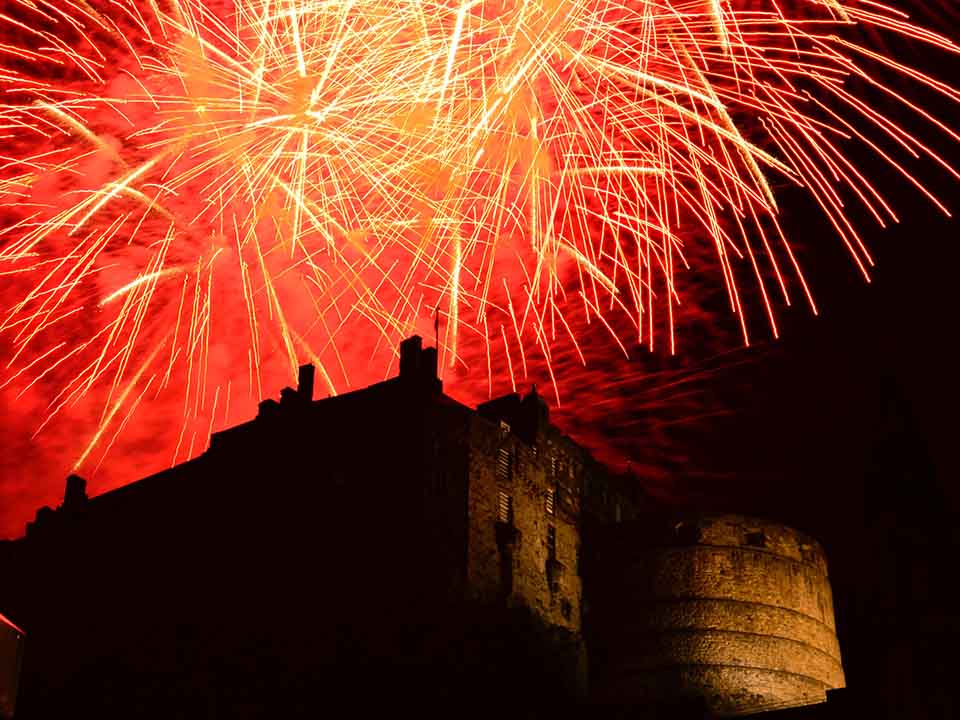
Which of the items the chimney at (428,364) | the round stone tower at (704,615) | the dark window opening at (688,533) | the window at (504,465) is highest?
the chimney at (428,364)

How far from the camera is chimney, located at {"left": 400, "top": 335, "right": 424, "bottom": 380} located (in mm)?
33500

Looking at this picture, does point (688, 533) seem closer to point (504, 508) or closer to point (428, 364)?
point (504, 508)

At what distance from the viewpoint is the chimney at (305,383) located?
36.4 metres

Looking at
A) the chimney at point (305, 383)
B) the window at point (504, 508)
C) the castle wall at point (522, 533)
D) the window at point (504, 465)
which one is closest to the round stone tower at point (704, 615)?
the castle wall at point (522, 533)

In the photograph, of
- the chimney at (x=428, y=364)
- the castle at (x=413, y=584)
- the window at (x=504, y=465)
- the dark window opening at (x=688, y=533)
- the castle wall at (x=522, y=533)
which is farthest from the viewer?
the dark window opening at (x=688, y=533)

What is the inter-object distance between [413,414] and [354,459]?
2.54 meters

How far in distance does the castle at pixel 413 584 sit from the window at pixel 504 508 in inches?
2.1

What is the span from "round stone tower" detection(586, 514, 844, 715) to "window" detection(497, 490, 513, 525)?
547 centimetres

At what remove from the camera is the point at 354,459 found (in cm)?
3372

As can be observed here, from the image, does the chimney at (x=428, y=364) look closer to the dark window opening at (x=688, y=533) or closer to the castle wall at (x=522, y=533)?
the castle wall at (x=522, y=533)

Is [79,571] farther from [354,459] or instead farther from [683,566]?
[683,566]

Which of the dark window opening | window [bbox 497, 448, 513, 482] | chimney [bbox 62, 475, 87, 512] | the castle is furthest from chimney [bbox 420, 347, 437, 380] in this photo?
chimney [bbox 62, 475, 87, 512]

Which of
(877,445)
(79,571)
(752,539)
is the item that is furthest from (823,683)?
(79,571)

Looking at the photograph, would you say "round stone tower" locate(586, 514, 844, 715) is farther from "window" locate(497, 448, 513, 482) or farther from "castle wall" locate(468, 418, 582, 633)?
"window" locate(497, 448, 513, 482)
